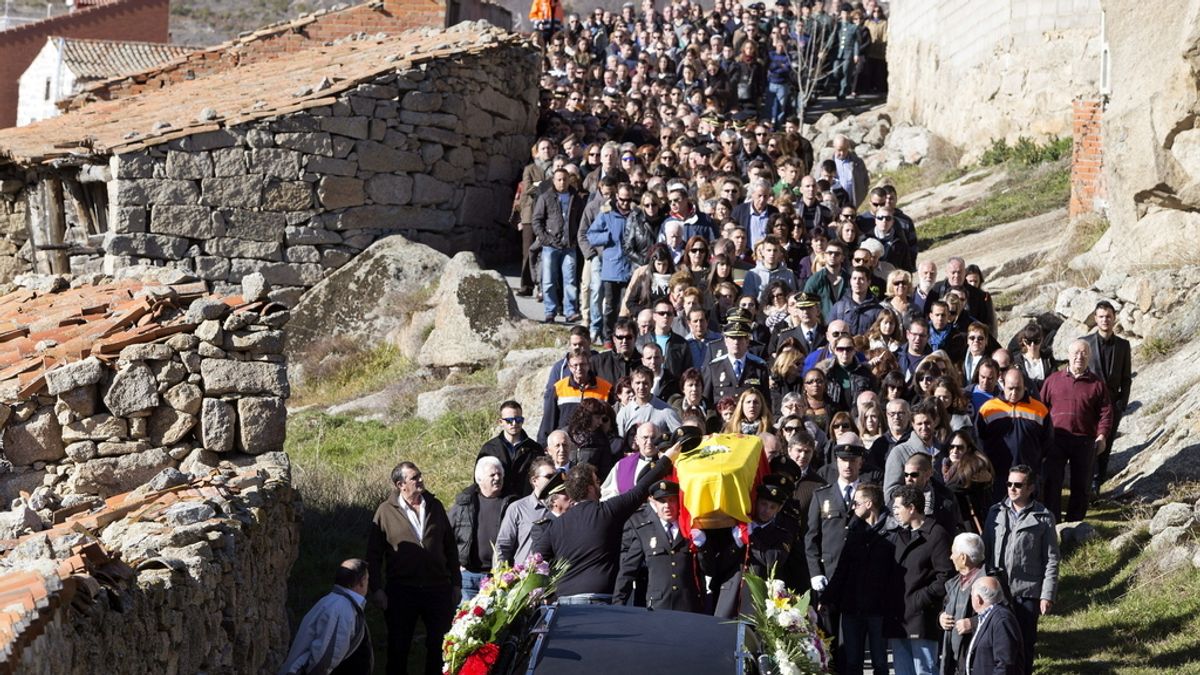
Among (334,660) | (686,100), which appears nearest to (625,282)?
(334,660)

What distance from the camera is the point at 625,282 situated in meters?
16.2

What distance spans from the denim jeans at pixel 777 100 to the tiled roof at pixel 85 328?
17.7m

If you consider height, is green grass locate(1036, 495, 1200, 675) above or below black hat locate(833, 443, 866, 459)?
below

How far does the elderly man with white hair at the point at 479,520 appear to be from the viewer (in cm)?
1057

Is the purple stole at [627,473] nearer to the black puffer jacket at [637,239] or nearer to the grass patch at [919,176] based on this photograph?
the black puffer jacket at [637,239]

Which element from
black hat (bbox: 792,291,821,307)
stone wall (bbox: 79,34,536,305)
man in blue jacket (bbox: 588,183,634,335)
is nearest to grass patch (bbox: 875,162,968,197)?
stone wall (bbox: 79,34,536,305)

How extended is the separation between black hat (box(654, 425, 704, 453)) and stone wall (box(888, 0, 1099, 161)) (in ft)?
46.8

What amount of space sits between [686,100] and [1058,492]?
1417cm

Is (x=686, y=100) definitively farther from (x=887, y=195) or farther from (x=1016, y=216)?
(x=887, y=195)

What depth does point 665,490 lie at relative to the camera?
364 inches

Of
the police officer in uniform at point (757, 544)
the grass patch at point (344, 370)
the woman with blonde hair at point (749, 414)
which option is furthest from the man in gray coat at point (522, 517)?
the grass patch at point (344, 370)

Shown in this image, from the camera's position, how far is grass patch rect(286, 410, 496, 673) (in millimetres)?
11773

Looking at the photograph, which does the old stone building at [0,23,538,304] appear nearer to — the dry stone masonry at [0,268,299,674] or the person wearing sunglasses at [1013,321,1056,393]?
the dry stone masonry at [0,268,299,674]

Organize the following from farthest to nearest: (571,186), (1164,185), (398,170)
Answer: (398,170) < (571,186) < (1164,185)
